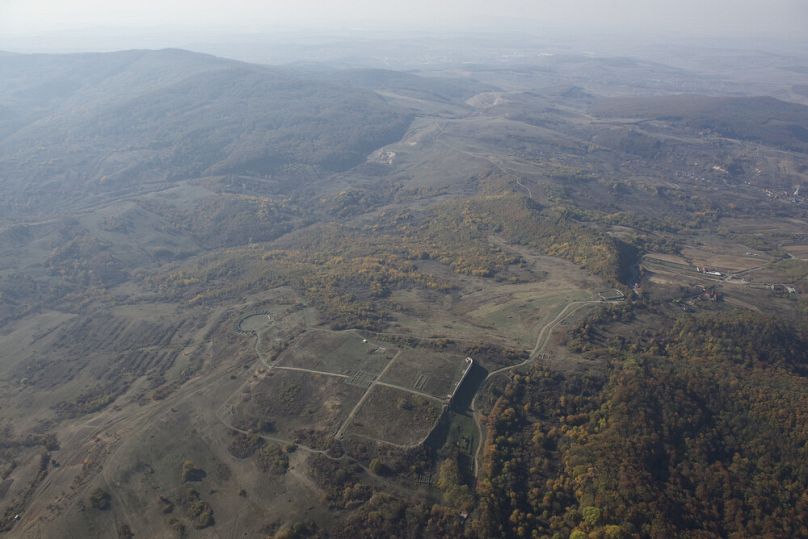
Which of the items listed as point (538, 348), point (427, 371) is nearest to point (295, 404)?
point (427, 371)

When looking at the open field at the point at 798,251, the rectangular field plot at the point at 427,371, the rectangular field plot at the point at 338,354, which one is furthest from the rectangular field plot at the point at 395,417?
the open field at the point at 798,251

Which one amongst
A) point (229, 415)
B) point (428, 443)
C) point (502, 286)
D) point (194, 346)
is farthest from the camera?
point (502, 286)

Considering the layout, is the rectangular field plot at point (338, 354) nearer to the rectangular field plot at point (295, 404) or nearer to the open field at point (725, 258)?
the rectangular field plot at point (295, 404)

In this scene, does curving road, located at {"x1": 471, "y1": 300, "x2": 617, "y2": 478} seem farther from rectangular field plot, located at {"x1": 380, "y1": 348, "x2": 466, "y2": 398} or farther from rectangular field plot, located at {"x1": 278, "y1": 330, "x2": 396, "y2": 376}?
rectangular field plot, located at {"x1": 278, "y1": 330, "x2": 396, "y2": 376}

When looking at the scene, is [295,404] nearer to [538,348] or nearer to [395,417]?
[395,417]

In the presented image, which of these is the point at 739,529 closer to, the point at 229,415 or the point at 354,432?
the point at 354,432

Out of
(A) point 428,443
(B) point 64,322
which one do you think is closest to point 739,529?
(A) point 428,443
